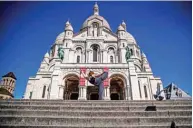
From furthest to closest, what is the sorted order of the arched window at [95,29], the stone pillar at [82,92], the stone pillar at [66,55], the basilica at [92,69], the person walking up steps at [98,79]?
the arched window at [95,29] < the stone pillar at [66,55] < the basilica at [92,69] < the stone pillar at [82,92] < the person walking up steps at [98,79]

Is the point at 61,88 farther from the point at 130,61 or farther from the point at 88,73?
the point at 130,61

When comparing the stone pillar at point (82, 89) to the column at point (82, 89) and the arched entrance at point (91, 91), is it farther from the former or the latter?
the arched entrance at point (91, 91)

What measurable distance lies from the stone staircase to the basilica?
9485 millimetres

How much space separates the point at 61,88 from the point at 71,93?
4446mm

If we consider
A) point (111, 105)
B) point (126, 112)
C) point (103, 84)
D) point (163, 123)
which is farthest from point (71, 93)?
point (163, 123)

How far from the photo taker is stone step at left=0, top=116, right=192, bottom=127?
895 cm

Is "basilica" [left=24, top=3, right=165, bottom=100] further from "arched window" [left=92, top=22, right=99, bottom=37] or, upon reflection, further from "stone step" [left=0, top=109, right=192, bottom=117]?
"stone step" [left=0, top=109, right=192, bottom=117]

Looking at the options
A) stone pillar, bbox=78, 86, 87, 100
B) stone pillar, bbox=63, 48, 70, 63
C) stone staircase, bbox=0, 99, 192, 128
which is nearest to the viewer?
stone staircase, bbox=0, 99, 192, 128

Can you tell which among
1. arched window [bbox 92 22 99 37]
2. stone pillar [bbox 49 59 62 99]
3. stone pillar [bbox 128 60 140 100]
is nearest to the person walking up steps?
stone pillar [bbox 49 59 62 99]

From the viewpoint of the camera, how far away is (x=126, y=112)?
10.0 m

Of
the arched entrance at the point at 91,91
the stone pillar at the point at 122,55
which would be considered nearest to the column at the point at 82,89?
the arched entrance at the point at 91,91

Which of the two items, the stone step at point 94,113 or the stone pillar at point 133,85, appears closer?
the stone step at point 94,113

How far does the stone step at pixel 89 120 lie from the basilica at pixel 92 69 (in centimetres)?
1134

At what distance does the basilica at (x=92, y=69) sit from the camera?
72.6ft
